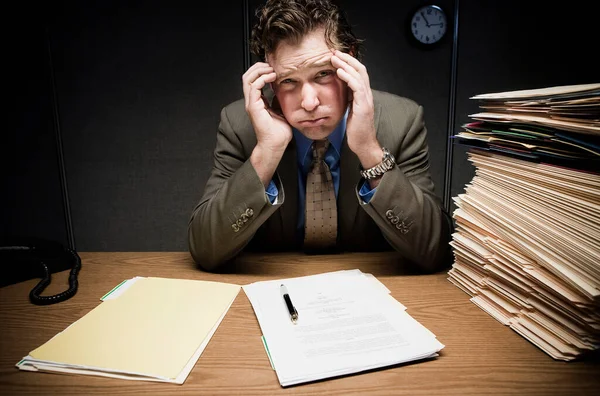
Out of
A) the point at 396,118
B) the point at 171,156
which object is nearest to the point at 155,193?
the point at 171,156

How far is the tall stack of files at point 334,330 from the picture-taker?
583 millimetres

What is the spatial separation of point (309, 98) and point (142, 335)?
0.72 m

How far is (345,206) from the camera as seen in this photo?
134 centimetres

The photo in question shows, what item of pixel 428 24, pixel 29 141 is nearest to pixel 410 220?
pixel 428 24

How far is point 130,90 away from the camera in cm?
273

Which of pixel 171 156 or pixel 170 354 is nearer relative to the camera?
pixel 170 354

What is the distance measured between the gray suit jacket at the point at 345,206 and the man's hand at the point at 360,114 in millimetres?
88

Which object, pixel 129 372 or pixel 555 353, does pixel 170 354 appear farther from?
pixel 555 353

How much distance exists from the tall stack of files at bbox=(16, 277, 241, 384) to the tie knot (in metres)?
0.59

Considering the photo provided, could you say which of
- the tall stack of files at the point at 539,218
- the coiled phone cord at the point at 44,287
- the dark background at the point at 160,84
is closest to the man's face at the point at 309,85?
the tall stack of files at the point at 539,218

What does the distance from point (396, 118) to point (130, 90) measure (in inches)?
84.6

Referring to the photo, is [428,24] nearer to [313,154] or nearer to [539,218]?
[313,154]

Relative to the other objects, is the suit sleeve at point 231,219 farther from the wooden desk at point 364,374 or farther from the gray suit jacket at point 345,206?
the wooden desk at point 364,374

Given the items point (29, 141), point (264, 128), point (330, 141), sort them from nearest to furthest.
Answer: point (264, 128)
point (330, 141)
point (29, 141)
